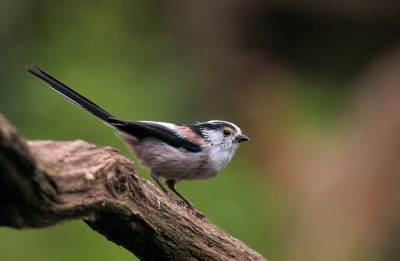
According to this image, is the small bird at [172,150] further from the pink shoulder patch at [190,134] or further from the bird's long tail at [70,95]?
the bird's long tail at [70,95]

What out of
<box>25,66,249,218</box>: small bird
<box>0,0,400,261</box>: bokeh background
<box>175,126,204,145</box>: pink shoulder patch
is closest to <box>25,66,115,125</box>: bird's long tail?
<box>25,66,249,218</box>: small bird

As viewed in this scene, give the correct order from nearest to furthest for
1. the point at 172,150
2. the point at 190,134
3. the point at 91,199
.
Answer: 1. the point at 91,199
2. the point at 172,150
3. the point at 190,134

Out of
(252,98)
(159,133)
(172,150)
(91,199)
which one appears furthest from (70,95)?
(252,98)

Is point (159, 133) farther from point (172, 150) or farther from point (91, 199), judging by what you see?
point (91, 199)

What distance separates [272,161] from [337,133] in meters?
1.88

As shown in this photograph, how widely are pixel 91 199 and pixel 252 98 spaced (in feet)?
32.7

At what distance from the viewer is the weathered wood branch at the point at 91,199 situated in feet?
6.74

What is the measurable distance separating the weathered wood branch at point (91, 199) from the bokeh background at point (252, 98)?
11.4ft

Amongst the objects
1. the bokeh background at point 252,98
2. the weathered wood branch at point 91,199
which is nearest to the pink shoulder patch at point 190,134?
the weathered wood branch at point 91,199

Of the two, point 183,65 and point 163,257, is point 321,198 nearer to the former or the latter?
point 183,65

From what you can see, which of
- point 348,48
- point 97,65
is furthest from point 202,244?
point 348,48

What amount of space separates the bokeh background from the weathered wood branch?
3.47 metres

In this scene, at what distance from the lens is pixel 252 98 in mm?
12086

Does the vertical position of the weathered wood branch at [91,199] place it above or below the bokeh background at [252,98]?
below
